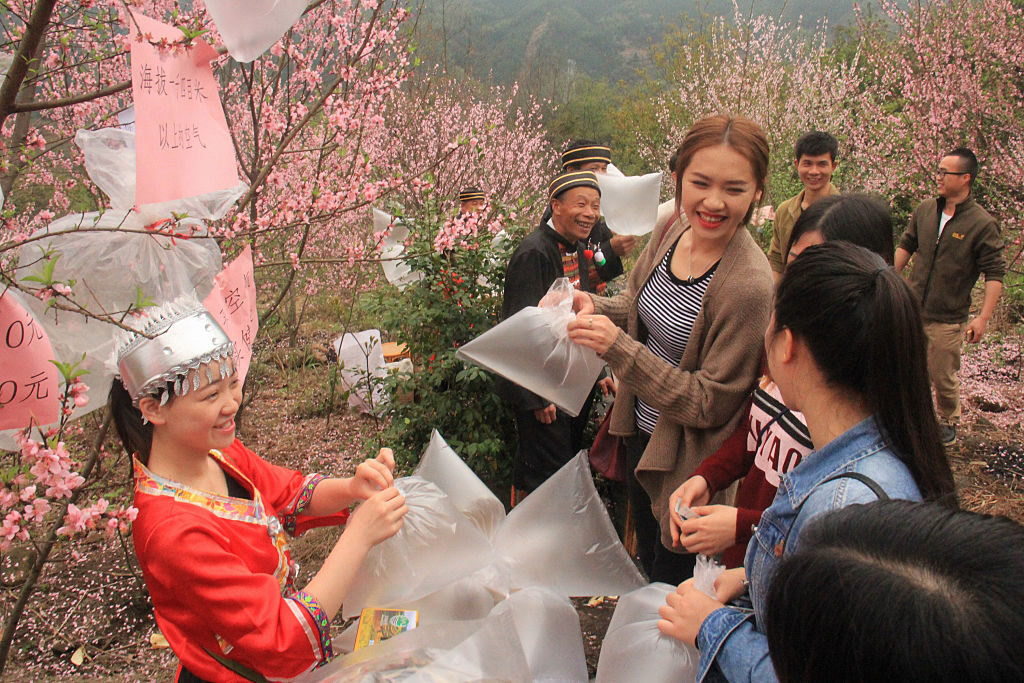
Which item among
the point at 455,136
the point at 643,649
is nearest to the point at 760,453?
the point at 643,649

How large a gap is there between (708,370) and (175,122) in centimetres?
140

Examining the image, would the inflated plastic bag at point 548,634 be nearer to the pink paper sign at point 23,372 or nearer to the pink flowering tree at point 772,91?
the pink paper sign at point 23,372

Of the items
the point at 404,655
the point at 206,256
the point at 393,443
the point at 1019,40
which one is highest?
the point at 1019,40

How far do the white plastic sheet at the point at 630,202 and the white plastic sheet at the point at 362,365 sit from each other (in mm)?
1931

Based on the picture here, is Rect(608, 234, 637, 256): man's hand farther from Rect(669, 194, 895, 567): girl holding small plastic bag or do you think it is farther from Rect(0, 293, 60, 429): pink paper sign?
Rect(0, 293, 60, 429): pink paper sign

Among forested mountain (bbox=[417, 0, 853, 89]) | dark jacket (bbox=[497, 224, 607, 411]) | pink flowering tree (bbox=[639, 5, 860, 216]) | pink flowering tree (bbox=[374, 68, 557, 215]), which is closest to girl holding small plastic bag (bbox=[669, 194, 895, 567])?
dark jacket (bbox=[497, 224, 607, 411])

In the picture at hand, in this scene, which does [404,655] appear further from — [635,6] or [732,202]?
[635,6]

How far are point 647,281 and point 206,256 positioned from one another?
Answer: 1.27m

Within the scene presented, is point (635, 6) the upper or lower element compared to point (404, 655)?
upper

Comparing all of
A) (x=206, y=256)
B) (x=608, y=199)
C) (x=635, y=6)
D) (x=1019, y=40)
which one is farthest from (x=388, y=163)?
(x=635, y=6)

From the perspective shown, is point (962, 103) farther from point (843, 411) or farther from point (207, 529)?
point (207, 529)

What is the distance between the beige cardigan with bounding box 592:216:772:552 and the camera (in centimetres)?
167

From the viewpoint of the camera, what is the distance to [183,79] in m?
1.54

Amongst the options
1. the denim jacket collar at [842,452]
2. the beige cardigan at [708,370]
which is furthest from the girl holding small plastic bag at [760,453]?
the denim jacket collar at [842,452]
